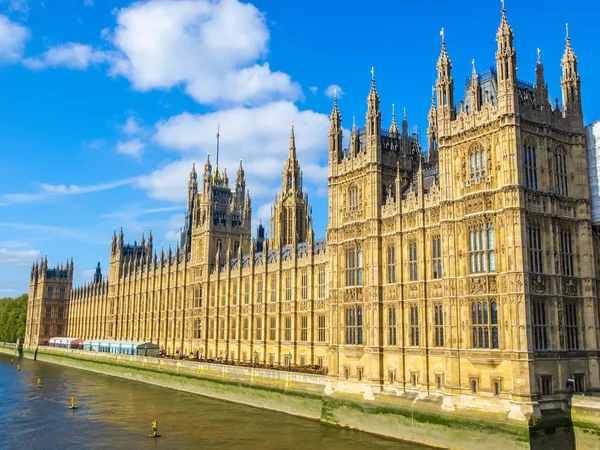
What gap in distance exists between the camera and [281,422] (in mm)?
56719

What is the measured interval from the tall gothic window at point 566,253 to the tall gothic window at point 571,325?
7.30 feet

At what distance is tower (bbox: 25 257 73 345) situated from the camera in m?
182

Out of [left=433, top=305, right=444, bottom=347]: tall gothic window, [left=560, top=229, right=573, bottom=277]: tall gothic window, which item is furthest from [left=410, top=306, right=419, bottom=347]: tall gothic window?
[left=560, top=229, right=573, bottom=277]: tall gothic window

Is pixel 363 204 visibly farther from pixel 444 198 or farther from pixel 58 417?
pixel 58 417

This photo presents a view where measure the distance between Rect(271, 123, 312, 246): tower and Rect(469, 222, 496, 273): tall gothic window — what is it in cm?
7979

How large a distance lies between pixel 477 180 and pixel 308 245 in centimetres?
3923

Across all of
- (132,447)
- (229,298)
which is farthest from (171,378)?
(132,447)

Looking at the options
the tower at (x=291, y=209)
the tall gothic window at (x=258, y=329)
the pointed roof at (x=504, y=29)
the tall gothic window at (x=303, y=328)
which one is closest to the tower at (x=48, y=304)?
the tower at (x=291, y=209)

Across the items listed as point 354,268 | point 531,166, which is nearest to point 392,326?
point 354,268

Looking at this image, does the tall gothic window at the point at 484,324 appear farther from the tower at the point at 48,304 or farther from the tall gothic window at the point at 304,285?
the tower at the point at 48,304

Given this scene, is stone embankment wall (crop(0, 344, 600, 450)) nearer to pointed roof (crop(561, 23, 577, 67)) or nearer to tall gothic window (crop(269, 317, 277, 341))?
tall gothic window (crop(269, 317, 277, 341))

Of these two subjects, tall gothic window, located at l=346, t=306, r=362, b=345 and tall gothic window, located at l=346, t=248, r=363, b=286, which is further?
tall gothic window, located at l=346, t=248, r=363, b=286

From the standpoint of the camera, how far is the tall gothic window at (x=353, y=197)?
2218 inches

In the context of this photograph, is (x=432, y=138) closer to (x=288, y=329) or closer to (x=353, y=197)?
(x=353, y=197)
